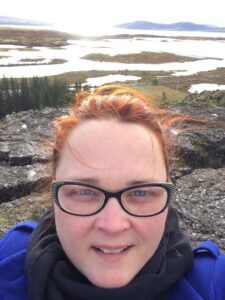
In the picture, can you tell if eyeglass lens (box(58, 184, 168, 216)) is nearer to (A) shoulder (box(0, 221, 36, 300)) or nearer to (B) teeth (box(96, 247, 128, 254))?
(B) teeth (box(96, 247, 128, 254))

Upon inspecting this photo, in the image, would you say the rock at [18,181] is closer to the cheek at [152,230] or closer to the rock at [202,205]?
the rock at [202,205]

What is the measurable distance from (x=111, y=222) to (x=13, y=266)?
82 cm

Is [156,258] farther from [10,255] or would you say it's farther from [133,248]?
[10,255]

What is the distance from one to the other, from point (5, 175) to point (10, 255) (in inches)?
341

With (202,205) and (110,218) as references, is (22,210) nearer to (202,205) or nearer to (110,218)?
(202,205)

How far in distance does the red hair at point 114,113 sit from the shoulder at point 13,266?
676 mm

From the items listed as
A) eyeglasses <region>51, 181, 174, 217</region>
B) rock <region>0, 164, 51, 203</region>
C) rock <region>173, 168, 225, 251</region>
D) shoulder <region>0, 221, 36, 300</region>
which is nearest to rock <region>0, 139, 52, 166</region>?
rock <region>0, 164, 51, 203</region>

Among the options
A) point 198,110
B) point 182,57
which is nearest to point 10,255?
point 198,110

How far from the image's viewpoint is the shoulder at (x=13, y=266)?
8.05 feet

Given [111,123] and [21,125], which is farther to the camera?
[21,125]

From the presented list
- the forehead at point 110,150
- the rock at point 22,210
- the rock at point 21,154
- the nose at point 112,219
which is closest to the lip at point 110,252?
the nose at point 112,219

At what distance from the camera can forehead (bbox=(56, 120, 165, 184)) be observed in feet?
7.42

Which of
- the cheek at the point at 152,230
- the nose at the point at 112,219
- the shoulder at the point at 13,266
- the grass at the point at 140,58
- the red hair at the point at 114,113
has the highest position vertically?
the red hair at the point at 114,113

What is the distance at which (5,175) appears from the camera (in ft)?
36.3
